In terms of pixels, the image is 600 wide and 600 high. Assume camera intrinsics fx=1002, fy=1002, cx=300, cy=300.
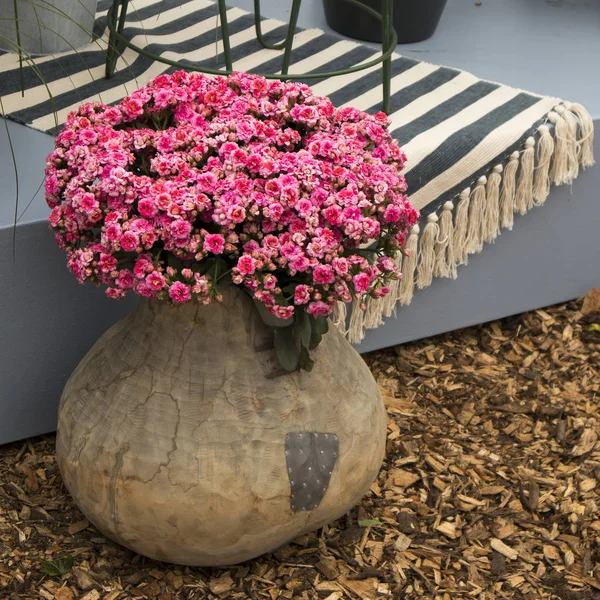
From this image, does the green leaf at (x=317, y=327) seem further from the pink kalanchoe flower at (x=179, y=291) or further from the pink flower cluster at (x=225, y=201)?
the pink kalanchoe flower at (x=179, y=291)

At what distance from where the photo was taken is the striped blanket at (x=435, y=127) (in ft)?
6.18

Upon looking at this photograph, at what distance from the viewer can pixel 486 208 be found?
77.6 inches

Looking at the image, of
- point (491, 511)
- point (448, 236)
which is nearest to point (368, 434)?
point (491, 511)

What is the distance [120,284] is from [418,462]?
2.55 feet

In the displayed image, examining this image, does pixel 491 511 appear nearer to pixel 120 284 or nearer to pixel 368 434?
pixel 368 434

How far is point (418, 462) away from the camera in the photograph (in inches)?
72.2

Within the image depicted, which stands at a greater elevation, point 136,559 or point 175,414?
point 175,414

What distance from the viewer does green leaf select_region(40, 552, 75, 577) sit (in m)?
1.53

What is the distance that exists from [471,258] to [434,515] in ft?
1.91

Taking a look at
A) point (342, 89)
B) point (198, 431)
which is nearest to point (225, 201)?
point (198, 431)

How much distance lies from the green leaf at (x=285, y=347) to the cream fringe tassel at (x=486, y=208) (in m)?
0.49

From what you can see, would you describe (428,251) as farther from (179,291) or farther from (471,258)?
(179,291)

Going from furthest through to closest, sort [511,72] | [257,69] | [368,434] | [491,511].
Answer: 1. [511,72]
2. [257,69]
3. [491,511]
4. [368,434]

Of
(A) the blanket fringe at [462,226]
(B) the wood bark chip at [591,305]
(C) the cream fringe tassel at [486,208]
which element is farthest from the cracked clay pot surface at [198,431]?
(B) the wood bark chip at [591,305]
